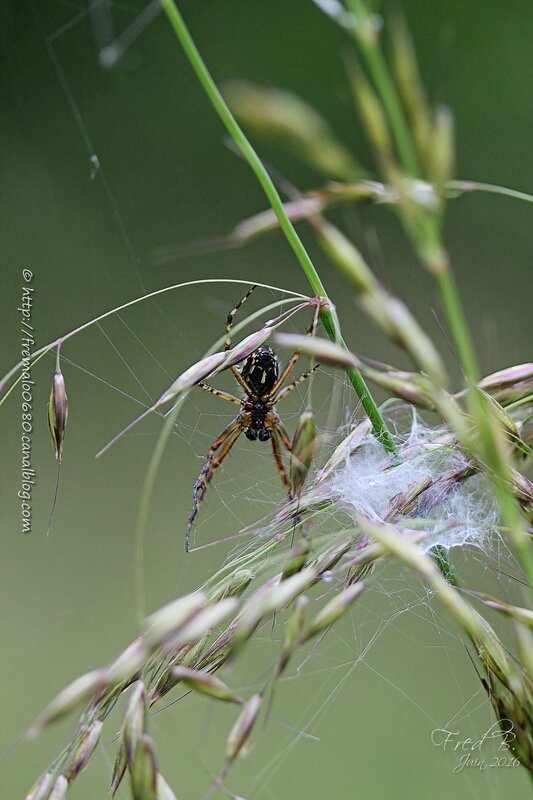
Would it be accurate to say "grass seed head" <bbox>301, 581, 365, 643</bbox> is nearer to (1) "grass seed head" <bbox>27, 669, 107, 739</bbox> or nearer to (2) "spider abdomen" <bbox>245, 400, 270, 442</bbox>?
(1) "grass seed head" <bbox>27, 669, 107, 739</bbox>

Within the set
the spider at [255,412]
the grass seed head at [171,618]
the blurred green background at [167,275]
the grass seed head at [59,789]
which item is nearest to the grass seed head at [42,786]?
the grass seed head at [59,789]

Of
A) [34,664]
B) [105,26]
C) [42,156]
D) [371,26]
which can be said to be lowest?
[34,664]

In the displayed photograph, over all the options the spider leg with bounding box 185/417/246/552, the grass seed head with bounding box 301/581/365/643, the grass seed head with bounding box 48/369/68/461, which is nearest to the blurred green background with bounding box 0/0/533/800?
the spider leg with bounding box 185/417/246/552

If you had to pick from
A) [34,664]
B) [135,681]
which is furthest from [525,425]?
[34,664]

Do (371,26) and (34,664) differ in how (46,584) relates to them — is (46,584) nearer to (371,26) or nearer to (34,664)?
(34,664)

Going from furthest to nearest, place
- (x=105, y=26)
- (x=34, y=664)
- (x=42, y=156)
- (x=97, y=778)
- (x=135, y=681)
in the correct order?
(x=42, y=156), (x=34, y=664), (x=97, y=778), (x=105, y=26), (x=135, y=681)

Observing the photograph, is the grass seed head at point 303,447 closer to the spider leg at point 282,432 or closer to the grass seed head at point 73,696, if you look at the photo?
the grass seed head at point 73,696
